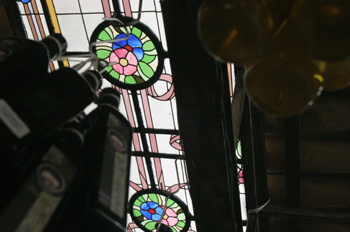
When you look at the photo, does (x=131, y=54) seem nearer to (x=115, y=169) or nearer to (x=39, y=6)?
(x=39, y=6)

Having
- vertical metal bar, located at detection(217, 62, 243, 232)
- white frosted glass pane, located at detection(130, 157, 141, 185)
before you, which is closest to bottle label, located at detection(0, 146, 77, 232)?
vertical metal bar, located at detection(217, 62, 243, 232)

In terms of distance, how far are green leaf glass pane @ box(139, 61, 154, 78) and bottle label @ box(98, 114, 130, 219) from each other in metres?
2.04

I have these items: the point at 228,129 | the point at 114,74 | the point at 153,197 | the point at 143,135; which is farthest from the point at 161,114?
the point at 228,129

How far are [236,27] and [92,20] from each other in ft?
7.45

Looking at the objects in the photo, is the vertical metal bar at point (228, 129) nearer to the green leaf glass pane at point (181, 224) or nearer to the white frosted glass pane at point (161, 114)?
the white frosted glass pane at point (161, 114)

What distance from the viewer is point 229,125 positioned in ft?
5.90

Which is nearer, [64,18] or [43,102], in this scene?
[43,102]

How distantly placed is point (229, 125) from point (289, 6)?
103 cm

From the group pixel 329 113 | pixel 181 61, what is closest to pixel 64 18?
pixel 181 61

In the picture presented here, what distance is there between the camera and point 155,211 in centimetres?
363

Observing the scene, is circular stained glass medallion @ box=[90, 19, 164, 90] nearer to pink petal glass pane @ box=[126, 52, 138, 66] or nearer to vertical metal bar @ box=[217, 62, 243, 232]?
pink petal glass pane @ box=[126, 52, 138, 66]

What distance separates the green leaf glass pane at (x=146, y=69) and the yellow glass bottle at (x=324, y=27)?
7.00 ft

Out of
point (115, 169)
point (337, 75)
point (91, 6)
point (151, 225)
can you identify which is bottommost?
point (115, 169)

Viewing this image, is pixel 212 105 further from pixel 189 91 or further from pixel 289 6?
pixel 289 6
